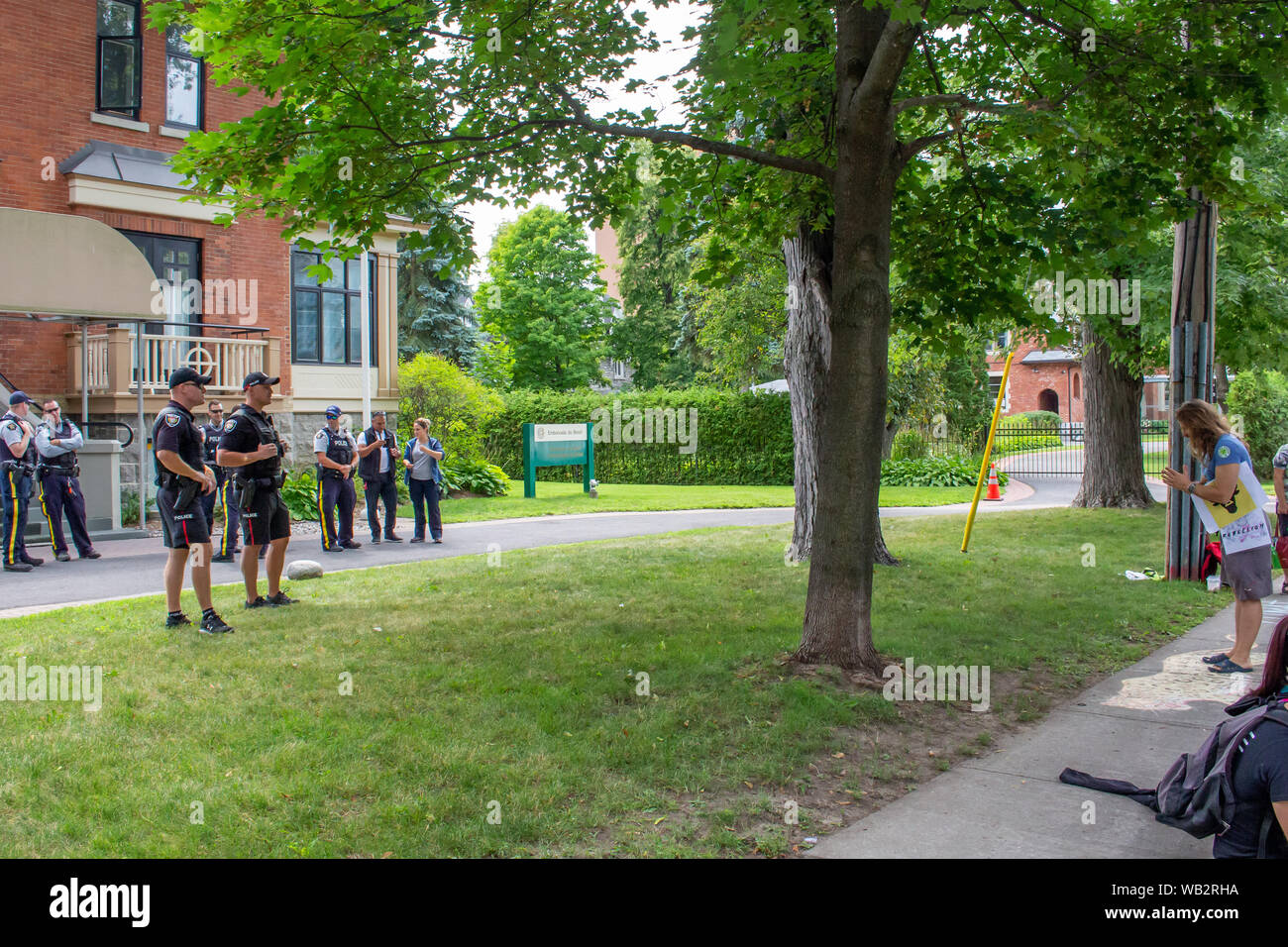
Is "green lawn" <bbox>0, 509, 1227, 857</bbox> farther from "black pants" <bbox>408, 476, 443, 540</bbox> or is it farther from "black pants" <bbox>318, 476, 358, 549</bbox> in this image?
"black pants" <bbox>408, 476, 443, 540</bbox>

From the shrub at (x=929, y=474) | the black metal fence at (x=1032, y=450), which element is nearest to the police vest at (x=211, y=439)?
the shrub at (x=929, y=474)

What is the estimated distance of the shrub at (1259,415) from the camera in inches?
1363

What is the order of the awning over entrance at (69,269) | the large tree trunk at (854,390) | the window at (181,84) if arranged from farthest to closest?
→ 1. the window at (181,84)
2. the awning over entrance at (69,269)
3. the large tree trunk at (854,390)

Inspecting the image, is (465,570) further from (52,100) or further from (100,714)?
(52,100)

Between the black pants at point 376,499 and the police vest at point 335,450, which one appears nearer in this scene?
the police vest at point 335,450

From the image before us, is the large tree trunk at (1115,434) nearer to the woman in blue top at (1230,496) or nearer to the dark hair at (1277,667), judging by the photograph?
the woman in blue top at (1230,496)

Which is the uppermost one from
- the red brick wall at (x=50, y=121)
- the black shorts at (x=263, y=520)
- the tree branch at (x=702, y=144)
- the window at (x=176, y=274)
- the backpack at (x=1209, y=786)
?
the red brick wall at (x=50, y=121)

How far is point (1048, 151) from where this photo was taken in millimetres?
6879

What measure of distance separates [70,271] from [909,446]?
23925 mm

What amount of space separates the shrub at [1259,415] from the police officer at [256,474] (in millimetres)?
34063

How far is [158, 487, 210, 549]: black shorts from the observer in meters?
Answer: 7.77

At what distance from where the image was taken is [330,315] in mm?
21859

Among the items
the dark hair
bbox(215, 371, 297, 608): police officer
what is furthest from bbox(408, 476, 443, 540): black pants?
the dark hair

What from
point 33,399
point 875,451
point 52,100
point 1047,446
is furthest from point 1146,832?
point 1047,446
